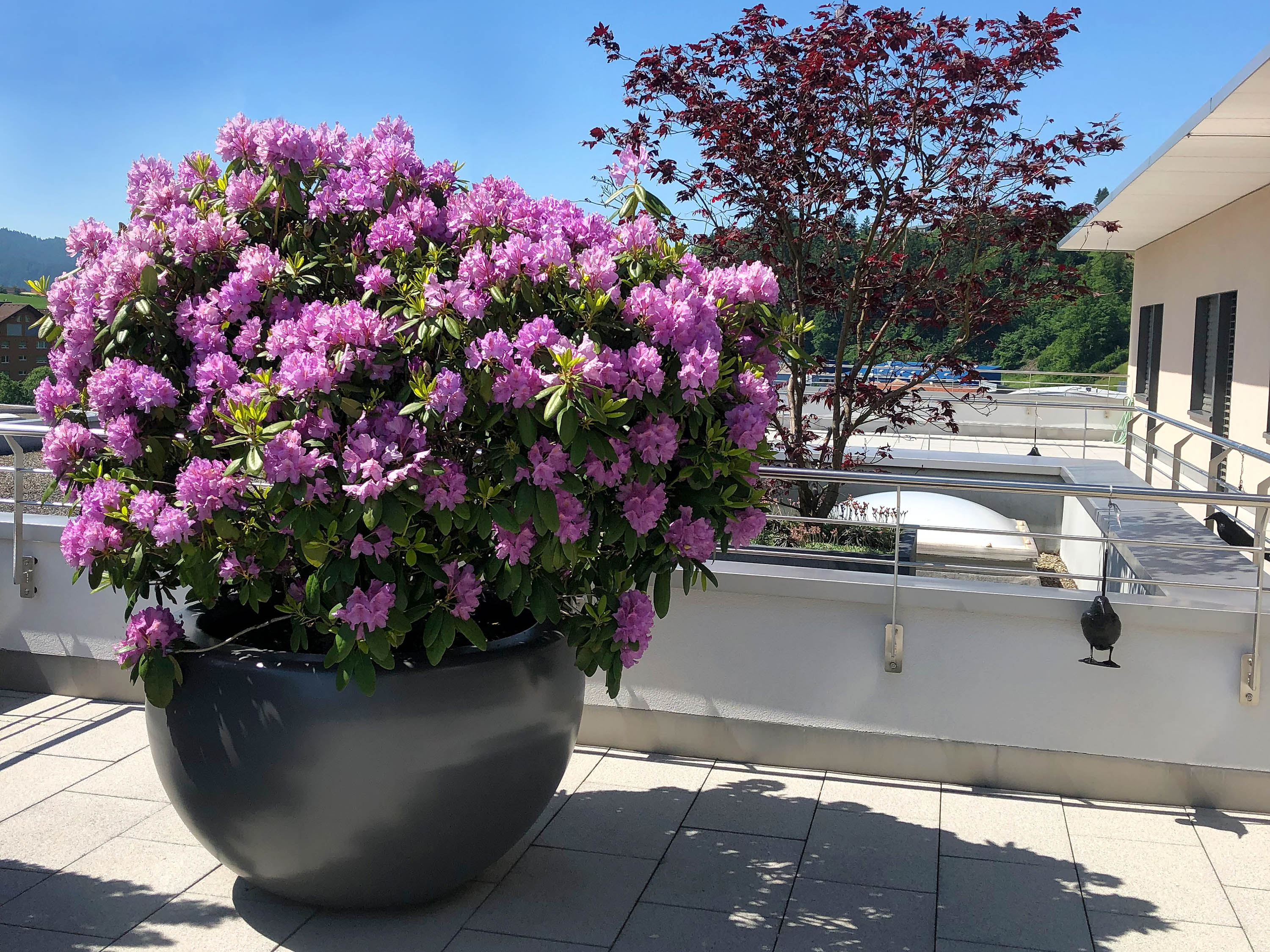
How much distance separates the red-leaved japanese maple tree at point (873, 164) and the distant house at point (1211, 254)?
1.02 metres

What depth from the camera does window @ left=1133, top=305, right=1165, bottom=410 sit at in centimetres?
1537

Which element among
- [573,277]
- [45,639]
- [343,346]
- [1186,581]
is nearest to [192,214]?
[343,346]

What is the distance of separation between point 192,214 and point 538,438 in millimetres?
1309

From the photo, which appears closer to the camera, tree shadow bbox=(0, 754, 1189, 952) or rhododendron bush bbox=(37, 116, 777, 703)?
rhododendron bush bbox=(37, 116, 777, 703)

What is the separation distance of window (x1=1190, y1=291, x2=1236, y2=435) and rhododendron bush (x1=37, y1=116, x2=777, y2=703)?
32.2 ft

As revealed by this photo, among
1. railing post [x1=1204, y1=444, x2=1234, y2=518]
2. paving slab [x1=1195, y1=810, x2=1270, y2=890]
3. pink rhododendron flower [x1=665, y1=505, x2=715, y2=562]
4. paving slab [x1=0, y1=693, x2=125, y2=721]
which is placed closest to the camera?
pink rhododendron flower [x1=665, y1=505, x2=715, y2=562]

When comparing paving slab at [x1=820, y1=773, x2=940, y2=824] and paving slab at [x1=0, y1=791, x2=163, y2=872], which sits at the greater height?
paving slab at [x1=0, y1=791, x2=163, y2=872]

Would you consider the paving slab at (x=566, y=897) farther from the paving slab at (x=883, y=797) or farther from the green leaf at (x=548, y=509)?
the green leaf at (x=548, y=509)

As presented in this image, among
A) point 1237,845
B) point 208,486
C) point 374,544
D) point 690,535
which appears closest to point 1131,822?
point 1237,845

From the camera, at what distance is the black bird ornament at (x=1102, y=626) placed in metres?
4.05

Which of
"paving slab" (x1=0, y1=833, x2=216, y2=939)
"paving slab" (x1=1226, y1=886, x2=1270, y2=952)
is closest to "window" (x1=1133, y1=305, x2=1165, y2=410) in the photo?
"paving slab" (x1=1226, y1=886, x2=1270, y2=952)

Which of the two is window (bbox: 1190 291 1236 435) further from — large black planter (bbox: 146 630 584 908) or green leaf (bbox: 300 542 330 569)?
green leaf (bbox: 300 542 330 569)

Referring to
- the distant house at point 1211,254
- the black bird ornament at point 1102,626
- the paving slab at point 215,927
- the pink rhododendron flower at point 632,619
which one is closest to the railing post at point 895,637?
the black bird ornament at point 1102,626

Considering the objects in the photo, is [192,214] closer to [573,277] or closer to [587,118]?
[573,277]
